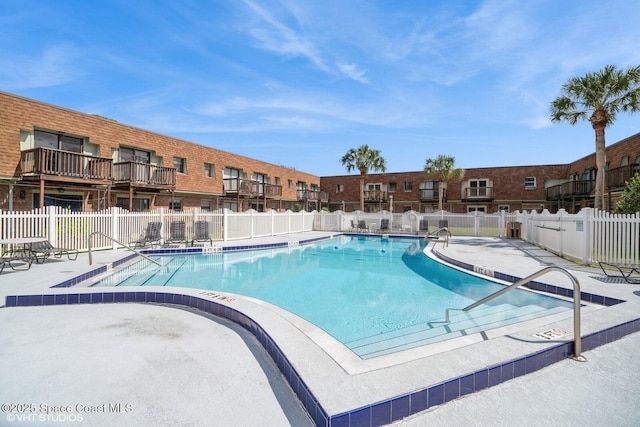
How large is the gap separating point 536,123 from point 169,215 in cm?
1808

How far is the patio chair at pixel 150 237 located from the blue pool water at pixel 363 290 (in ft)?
5.10

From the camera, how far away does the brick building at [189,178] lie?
499 inches

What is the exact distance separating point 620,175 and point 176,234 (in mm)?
24329

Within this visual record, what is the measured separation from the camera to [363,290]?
750cm

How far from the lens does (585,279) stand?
6965mm

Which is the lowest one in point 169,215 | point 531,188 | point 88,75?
point 169,215

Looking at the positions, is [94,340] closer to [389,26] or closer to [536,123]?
[389,26]

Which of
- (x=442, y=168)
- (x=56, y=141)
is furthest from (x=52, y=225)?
(x=442, y=168)

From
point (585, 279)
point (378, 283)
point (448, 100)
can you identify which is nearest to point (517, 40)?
point (448, 100)

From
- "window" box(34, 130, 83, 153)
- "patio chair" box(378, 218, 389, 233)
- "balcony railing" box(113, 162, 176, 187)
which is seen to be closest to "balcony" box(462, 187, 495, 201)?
"patio chair" box(378, 218, 389, 233)

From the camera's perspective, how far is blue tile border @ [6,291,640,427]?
7.45 feet

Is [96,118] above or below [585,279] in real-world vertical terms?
above

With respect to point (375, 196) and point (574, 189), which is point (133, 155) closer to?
point (375, 196)

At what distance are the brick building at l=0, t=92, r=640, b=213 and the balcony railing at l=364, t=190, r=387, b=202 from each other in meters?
0.11
